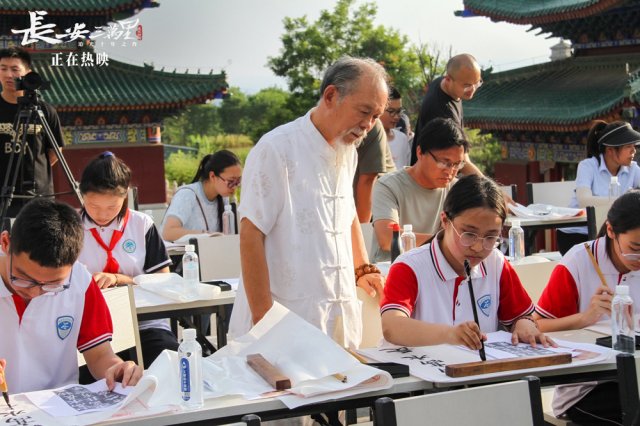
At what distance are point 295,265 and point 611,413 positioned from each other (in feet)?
3.39

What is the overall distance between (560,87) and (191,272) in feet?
34.2

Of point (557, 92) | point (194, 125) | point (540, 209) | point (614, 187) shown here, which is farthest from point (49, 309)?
point (194, 125)

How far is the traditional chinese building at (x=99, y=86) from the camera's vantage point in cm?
1341

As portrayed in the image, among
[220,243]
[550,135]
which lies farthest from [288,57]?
[220,243]

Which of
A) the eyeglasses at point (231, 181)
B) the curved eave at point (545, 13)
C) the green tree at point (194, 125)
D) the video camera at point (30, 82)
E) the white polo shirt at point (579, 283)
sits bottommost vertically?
the white polo shirt at point (579, 283)

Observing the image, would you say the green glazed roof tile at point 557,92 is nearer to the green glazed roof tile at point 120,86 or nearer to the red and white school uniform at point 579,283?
the green glazed roof tile at point 120,86

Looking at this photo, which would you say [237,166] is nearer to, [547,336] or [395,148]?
[395,148]

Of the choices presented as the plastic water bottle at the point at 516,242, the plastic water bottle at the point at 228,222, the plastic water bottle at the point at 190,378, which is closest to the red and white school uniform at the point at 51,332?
the plastic water bottle at the point at 190,378

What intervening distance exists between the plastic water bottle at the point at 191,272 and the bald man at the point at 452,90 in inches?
63.1

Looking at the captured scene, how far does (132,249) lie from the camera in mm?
3936

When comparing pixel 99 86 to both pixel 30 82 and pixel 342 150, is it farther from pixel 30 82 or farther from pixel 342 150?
pixel 342 150

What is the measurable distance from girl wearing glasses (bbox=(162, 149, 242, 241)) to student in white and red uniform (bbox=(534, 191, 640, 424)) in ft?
8.68

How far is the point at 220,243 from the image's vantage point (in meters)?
4.54

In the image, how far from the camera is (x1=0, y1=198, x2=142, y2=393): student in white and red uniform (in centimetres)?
242
